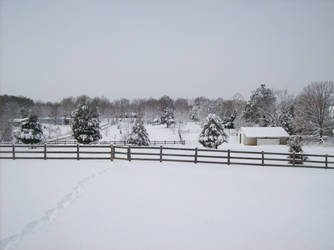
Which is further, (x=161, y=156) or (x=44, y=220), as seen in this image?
(x=161, y=156)

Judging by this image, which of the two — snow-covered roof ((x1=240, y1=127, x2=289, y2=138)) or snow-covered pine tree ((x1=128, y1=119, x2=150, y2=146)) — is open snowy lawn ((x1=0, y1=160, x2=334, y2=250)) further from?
snow-covered roof ((x1=240, y1=127, x2=289, y2=138))

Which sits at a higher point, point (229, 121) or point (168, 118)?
point (168, 118)

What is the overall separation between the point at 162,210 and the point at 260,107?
52.7m

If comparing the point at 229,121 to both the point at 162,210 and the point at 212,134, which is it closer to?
the point at 212,134

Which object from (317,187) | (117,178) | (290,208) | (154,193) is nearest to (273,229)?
(290,208)

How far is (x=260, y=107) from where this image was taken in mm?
50062

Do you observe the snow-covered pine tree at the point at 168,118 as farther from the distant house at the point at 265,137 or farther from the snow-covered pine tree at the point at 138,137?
the snow-covered pine tree at the point at 138,137

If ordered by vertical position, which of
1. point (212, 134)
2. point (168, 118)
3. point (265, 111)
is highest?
point (265, 111)

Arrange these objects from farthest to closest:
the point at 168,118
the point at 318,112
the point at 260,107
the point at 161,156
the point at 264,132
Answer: the point at 168,118 < the point at 260,107 < the point at 264,132 < the point at 318,112 < the point at 161,156

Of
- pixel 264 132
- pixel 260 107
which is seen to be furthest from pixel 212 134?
pixel 260 107

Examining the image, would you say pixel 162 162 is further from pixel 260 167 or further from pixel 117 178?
pixel 260 167

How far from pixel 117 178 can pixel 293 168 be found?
33.9 feet

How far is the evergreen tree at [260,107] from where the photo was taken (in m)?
47.8

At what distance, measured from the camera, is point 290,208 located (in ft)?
18.2
